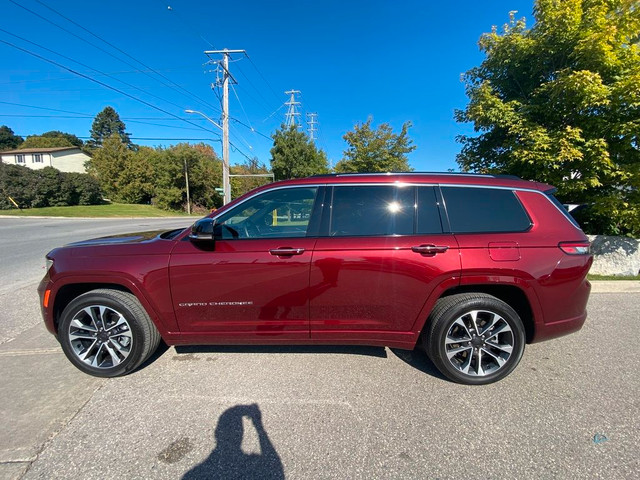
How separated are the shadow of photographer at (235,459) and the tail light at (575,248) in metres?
2.85

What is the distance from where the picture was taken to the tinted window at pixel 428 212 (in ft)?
8.70

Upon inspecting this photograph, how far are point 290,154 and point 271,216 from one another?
23442 mm

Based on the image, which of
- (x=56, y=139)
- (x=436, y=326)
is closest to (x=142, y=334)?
(x=436, y=326)

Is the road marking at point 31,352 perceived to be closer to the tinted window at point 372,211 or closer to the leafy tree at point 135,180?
the tinted window at point 372,211

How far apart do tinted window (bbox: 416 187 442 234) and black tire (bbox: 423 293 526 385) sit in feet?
2.14

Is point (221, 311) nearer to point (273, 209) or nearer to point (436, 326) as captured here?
point (273, 209)

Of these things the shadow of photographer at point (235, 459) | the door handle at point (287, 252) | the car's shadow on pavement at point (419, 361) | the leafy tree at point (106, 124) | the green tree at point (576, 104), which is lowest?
the shadow of photographer at point (235, 459)

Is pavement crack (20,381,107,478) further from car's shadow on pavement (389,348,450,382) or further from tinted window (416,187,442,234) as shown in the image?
tinted window (416,187,442,234)

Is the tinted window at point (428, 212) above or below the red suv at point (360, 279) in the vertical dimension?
above

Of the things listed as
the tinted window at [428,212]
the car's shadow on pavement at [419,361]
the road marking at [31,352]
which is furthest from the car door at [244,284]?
the road marking at [31,352]

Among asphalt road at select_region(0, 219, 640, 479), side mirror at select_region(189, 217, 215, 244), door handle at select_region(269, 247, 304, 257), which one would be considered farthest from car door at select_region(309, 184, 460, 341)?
side mirror at select_region(189, 217, 215, 244)

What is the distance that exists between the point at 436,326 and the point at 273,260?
1556mm

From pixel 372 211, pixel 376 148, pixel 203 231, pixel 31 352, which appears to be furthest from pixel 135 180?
pixel 372 211

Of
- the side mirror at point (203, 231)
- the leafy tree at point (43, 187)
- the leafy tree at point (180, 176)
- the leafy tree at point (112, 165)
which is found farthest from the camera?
the leafy tree at point (112, 165)
